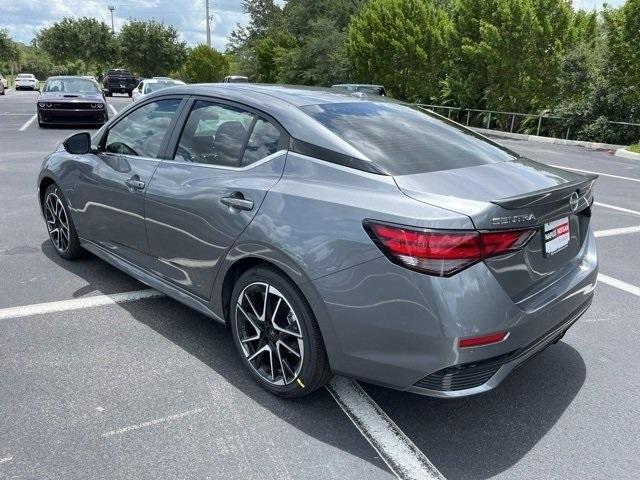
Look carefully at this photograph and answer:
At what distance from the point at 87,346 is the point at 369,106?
2316 mm

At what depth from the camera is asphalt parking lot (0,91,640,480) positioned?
2.55 m

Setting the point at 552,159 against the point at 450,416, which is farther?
the point at 552,159

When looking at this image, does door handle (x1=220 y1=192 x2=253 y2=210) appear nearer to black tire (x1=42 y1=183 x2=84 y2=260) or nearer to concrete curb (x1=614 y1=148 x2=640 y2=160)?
black tire (x1=42 y1=183 x2=84 y2=260)

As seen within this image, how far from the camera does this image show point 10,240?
5.74 meters

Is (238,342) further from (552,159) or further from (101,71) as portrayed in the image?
(101,71)

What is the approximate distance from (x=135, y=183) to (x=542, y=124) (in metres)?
18.8

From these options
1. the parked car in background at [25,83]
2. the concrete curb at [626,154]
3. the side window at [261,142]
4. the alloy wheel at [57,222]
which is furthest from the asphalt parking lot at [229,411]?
the parked car in background at [25,83]

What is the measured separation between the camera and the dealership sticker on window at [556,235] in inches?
107

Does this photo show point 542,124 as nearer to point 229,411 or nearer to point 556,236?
point 556,236

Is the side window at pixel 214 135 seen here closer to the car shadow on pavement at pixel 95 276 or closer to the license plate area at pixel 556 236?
the car shadow on pavement at pixel 95 276

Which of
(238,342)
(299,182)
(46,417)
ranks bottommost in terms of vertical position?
(46,417)

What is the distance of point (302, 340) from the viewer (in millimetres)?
2836

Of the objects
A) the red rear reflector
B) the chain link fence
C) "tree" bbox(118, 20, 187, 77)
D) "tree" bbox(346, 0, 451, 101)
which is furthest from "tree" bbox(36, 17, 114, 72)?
the red rear reflector

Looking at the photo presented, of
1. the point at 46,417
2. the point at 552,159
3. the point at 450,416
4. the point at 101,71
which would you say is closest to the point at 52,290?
the point at 46,417
